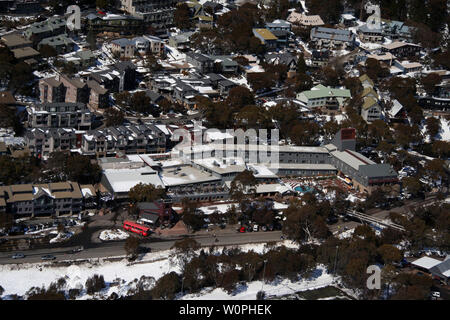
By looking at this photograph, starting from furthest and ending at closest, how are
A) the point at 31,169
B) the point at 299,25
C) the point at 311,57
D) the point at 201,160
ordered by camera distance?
the point at 299,25 < the point at 311,57 < the point at 201,160 < the point at 31,169

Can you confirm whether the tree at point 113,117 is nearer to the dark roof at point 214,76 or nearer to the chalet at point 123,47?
the dark roof at point 214,76

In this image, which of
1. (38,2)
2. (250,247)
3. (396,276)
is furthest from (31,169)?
(38,2)

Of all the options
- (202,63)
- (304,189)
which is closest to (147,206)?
(304,189)

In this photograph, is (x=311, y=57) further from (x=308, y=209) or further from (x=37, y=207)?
(x=37, y=207)

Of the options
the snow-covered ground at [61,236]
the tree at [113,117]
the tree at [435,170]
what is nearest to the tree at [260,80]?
the tree at [113,117]

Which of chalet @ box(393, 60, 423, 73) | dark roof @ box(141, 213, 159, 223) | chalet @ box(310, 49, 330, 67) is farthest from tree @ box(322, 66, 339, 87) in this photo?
dark roof @ box(141, 213, 159, 223)

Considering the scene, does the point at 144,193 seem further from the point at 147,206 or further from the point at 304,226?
the point at 304,226
